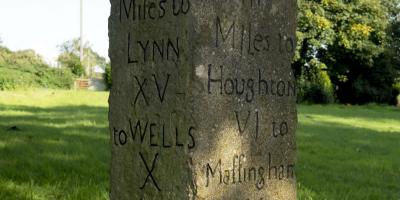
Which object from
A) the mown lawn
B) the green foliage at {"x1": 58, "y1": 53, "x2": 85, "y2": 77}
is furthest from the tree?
the mown lawn

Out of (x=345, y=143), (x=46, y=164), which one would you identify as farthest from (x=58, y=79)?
(x=46, y=164)

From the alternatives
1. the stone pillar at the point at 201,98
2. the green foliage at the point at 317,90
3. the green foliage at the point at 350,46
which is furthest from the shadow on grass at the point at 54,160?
the green foliage at the point at 350,46

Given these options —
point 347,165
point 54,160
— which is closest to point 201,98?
point 54,160

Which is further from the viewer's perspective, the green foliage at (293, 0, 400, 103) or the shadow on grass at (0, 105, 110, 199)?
the green foliage at (293, 0, 400, 103)

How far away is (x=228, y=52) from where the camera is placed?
3412 millimetres

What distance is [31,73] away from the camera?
3569 cm

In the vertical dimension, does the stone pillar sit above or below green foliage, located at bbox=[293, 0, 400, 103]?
below

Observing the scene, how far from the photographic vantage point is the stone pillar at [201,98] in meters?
3.31

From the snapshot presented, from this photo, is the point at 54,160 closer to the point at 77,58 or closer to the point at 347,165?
the point at 347,165

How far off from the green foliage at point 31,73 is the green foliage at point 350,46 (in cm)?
1448

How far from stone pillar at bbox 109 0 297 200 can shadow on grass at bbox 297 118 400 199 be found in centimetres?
231

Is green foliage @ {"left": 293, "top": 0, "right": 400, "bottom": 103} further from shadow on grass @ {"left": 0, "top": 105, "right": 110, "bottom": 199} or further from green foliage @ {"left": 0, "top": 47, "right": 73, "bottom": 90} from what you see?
shadow on grass @ {"left": 0, "top": 105, "right": 110, "bottom": 199}

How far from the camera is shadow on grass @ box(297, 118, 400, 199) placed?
20.9 ft

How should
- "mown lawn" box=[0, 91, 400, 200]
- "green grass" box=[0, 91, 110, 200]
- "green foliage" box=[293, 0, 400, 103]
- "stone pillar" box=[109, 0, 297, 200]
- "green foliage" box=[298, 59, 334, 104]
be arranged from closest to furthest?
"stone pillar" box=[109, 0, 297, 200] → "green grass" box=[0, 91, 110, 200] → "mown lawn" box=[0, 91, 400, 200] → "green foliage" box=[298, 59, 334, 104] → "green foliage" box=[293, 0, 400, 103]
